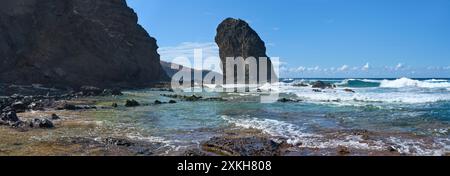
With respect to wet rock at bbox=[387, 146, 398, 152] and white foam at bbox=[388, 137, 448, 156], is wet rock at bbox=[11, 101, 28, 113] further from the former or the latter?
wet rock at bbox=[387, 146, 398, 152]

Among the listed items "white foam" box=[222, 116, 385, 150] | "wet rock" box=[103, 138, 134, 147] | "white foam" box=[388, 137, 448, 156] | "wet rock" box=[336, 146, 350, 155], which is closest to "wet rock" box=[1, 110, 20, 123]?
"wet rock" box=[103, 138, 134, 147]

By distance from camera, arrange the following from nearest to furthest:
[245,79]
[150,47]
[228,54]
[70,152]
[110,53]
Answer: [70,152], [110,53], [150,47], [245,79], [228,54]

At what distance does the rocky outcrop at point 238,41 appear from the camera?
121m

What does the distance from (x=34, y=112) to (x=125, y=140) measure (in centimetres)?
1370

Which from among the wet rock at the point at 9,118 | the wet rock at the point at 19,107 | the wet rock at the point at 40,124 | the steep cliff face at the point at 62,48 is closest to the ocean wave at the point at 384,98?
the wet rock at the point at 19,107

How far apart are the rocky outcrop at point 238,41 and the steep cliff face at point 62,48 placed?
40481mm

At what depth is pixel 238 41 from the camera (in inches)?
4815

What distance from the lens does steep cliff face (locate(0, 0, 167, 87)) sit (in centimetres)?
5219

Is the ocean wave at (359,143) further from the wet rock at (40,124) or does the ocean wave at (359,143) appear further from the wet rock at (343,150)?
the wet rock at (40,124)

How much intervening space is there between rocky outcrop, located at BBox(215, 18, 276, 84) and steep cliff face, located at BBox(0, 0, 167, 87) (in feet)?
133

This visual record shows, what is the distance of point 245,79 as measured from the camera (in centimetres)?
11081

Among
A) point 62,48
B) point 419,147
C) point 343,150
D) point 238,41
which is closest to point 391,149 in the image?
point 419,147
